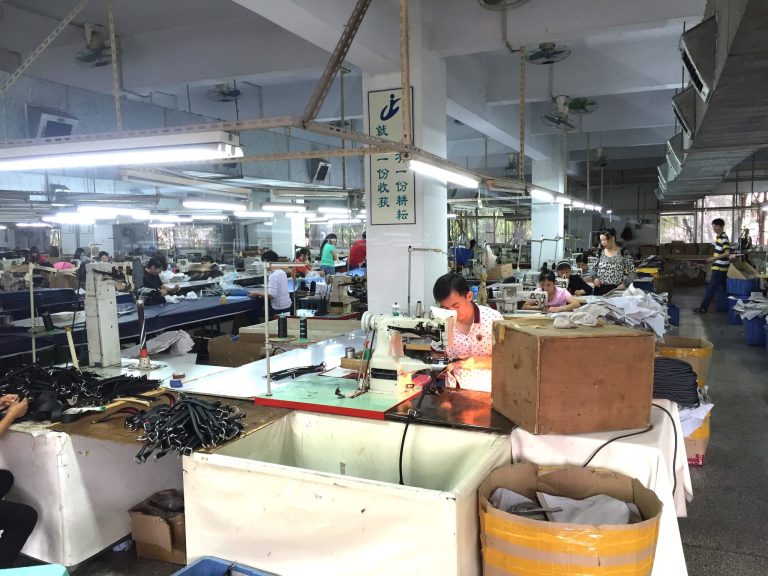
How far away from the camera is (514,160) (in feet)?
36.7

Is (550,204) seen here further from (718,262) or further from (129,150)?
(129,150)

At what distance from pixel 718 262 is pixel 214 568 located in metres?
9.19

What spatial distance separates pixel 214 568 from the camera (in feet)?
6.15

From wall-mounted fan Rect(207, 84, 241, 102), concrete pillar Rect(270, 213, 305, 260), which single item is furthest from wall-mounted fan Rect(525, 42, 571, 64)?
concrete pillar Rect(270, 213, 305, 260)

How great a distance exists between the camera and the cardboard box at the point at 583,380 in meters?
1.92

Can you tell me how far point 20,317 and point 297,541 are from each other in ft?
19.8

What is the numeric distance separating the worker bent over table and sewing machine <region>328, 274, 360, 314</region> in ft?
9.01

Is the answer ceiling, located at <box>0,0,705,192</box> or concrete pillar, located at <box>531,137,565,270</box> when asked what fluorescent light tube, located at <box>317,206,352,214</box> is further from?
concrete pillar, located at <box>531,137,565,270</box>

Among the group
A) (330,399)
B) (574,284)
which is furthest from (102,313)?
(574,284)

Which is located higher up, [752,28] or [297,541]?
[752,28]

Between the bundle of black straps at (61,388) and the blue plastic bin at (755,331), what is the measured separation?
6622 mm

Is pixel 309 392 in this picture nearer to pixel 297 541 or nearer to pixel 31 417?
pixel 297 541

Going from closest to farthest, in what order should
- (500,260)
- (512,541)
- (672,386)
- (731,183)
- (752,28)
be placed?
1. (512,541)
2. (752,28)
3. (672,386)
4. (500,260)
5. (731,183)

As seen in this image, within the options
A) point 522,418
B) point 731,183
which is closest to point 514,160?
point 731,183
